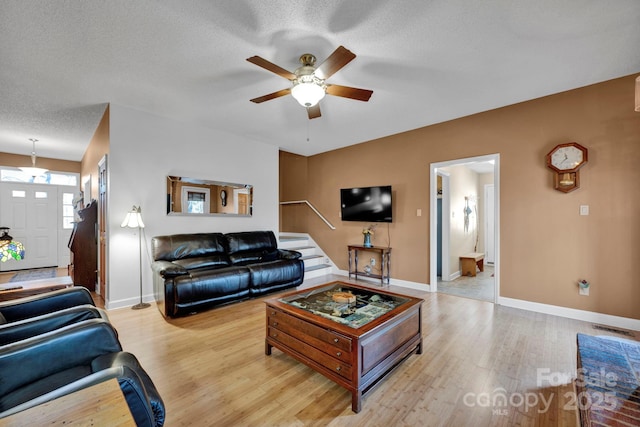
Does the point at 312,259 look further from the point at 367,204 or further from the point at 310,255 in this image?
the point at 367,204

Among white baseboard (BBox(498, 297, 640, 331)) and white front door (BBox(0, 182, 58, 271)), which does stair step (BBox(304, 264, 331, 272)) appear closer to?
white baseboard (BBox(498, 297, 640, 331))

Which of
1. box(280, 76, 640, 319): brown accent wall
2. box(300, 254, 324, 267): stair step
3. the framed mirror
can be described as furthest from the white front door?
box(280, 76, 640, 319): brown accent wall

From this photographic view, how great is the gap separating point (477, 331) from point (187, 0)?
3.89m

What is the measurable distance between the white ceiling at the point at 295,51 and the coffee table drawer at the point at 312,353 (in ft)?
8.17

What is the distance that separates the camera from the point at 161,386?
6.37ft

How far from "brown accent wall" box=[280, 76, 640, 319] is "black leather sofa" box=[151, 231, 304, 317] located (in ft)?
7.43

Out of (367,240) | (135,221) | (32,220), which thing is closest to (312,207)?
(367,240)

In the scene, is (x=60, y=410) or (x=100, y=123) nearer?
(x=60, y=410)

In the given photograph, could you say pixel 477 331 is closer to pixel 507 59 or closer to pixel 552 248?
pixel 552 248

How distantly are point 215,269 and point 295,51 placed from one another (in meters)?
2.73

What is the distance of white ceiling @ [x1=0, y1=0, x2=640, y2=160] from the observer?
1984 mm

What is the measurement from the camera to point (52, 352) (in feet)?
4.24

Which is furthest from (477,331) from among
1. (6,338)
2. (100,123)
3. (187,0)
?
(100,123)

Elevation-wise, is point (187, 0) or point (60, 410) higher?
point (187, 0)
